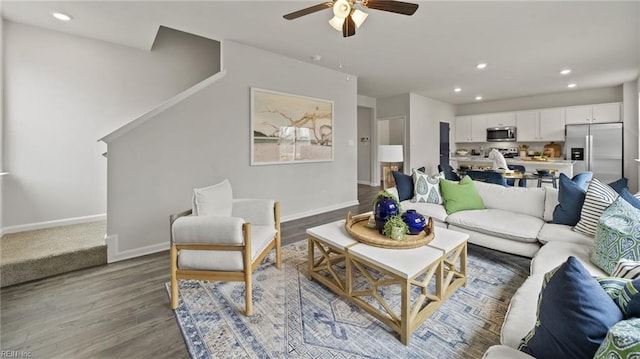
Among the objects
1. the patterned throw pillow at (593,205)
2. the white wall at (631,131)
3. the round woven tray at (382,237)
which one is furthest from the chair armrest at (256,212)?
the white wall at (631,131)

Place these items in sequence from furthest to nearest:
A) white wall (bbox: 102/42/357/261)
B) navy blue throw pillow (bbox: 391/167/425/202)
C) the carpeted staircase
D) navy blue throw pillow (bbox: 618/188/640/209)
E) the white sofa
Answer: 1. navy blue throw pillow (bbox: 391/167/425/202)
2. white wall (bbox: 102/42/357/261)
3. the carpeted staircase
4. navy blue throw pillow (bbox: 618/188/640/209)
5. the white sofa

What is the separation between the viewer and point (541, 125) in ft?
22.6

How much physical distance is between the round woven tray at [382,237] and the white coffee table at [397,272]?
1.4 inches

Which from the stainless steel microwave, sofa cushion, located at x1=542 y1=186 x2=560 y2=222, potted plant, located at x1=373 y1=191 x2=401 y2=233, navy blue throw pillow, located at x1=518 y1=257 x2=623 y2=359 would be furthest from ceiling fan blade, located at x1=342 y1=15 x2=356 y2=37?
the stainless steel microwave

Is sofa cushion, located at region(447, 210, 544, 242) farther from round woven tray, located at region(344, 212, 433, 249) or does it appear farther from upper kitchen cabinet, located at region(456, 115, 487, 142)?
upper kitchen cabinet, located at region(456, 115, 487, 142)

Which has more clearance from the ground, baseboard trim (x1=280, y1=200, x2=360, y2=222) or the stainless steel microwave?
the stainless steel microwave

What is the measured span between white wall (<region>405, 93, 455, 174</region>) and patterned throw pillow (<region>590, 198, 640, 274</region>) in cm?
530

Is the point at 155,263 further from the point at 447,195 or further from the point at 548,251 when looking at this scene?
the point at 548,251

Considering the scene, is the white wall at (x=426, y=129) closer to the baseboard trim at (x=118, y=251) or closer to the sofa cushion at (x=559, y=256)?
the sofa cushion at (x=559, y=256)

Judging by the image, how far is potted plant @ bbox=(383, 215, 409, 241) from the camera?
1940 mm

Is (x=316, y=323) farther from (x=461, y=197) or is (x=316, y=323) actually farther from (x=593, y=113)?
(x=593, y=113)

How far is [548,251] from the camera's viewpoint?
1.93 m

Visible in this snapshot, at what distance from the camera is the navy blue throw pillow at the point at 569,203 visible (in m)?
2.31

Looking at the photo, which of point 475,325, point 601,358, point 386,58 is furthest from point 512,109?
point 601,358
